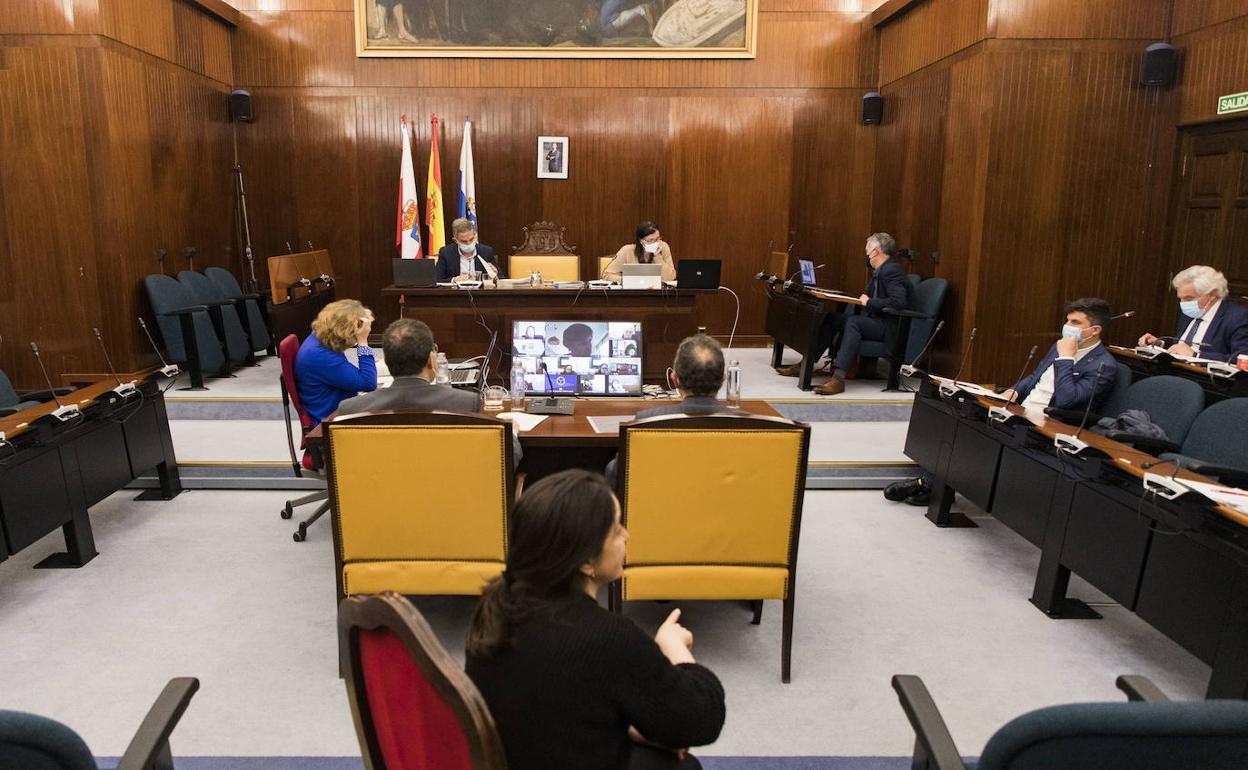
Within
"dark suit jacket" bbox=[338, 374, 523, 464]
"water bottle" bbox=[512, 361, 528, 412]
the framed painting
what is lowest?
"water bottle" bbox=[512, 361, 528, 412]

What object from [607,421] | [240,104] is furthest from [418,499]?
[240,104]

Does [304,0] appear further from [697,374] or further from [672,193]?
[697,374]

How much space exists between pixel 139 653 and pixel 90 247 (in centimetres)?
435

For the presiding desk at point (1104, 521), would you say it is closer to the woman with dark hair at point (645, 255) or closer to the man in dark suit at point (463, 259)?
the woman with dark hair at point (645, 255)

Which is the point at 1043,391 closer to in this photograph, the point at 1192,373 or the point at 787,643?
the point at 1192,373

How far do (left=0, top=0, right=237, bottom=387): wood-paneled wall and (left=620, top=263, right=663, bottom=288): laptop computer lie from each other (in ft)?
12.5

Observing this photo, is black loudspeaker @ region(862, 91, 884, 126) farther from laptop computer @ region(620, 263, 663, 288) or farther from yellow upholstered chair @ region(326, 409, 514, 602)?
yellow upholstered chair @ region(326, 409, 514, 602)

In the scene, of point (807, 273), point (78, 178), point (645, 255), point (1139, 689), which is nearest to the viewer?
point (1139, 689)

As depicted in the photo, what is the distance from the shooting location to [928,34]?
717 centimetres

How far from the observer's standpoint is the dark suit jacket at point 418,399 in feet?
10.3

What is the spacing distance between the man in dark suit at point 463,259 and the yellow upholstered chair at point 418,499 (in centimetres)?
389

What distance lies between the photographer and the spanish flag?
26.7 feet

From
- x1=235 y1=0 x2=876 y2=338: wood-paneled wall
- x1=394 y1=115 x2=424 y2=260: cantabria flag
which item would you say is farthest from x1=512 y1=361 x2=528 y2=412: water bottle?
x1=235 y1=0 x2=876 y2=338: wood-paneled wall

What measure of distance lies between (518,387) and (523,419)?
43cm
